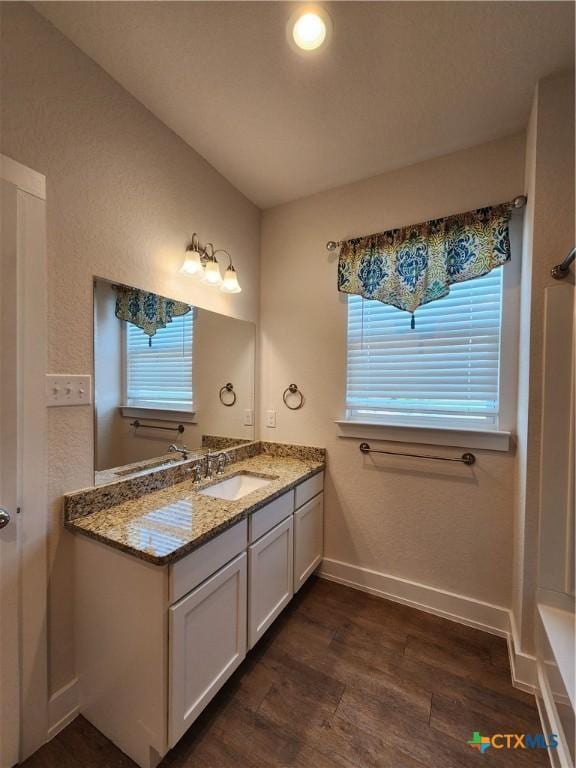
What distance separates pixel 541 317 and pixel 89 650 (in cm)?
231

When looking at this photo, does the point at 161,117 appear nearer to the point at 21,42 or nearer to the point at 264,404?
the point at 21,42

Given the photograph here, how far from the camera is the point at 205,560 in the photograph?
115 centimetres

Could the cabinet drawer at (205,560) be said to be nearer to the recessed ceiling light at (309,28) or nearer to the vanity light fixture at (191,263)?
the vanity light fixture at (191,263)

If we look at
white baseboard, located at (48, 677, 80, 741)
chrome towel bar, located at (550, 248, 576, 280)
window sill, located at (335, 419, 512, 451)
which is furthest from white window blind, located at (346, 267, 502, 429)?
white baseboard, located at (48, 677, 80, 741)

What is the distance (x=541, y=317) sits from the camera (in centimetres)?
134

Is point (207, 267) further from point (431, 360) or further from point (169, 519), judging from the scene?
point (431, 360)

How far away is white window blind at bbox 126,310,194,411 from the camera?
60.2 inches

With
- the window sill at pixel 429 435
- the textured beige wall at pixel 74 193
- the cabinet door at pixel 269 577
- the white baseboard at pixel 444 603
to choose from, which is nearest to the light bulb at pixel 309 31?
the textured beige wall at pixel 74 193

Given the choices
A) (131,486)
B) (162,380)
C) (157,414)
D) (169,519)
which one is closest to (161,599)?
(169,519)

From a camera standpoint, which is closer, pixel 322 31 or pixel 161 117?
pixel 322 31

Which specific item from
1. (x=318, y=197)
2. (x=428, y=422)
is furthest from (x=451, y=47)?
(x=428, y=422)

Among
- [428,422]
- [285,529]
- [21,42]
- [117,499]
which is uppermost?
[21,42]

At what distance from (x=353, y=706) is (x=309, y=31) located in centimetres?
263

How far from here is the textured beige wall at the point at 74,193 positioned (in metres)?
1.08
